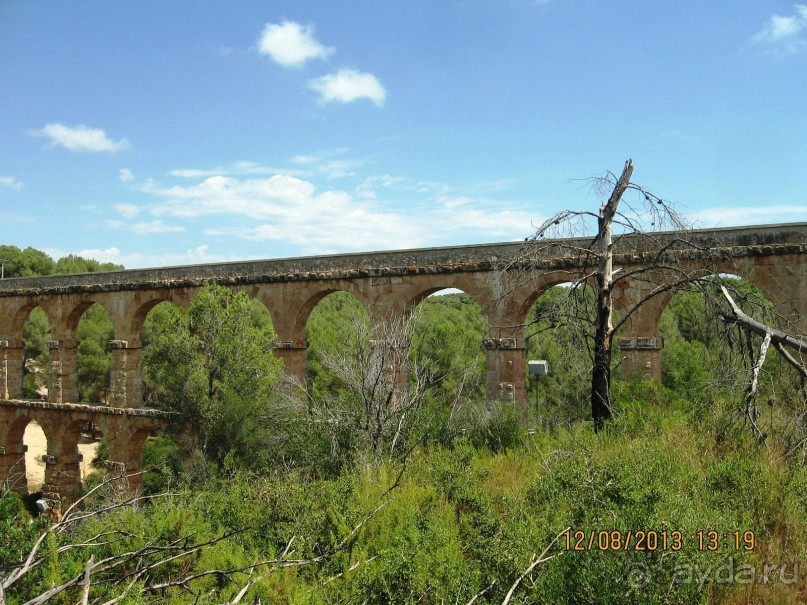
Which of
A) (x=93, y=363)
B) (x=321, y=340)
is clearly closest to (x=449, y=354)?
(x=321, y=340)

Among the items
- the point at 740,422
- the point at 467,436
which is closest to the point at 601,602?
the point at 740,422

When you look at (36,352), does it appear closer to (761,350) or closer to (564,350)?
(564,350)

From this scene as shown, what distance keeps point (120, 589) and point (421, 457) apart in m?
3.39

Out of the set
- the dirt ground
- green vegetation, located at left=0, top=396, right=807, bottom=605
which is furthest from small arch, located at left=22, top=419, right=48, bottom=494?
green vegetation, located at left=0, top=396, right=807, bottom=605

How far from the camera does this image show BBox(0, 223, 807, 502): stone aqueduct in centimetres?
1016

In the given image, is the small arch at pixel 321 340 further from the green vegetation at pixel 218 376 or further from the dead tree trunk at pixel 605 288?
the dead tree trunk at pixel 605 288

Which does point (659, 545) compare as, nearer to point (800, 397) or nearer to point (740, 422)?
point (800, 397)

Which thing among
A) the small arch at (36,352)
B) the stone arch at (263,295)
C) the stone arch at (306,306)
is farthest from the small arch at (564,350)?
the small arch at (36,352)

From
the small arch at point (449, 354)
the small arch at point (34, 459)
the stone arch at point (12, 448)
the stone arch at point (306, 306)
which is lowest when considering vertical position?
the small arch at point (34, 459)

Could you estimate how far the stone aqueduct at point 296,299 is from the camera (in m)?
10.2

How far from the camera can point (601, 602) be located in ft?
10.5

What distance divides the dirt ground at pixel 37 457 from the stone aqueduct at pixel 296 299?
528cm

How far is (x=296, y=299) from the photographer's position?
47.0ft

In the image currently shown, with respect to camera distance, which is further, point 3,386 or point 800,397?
point 3,386
